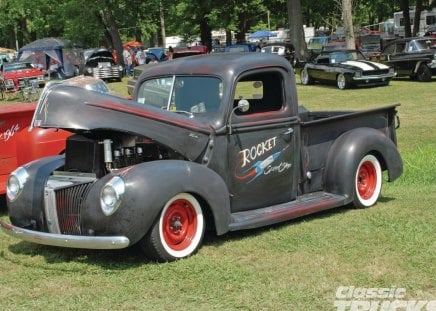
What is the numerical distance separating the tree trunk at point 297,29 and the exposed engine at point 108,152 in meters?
28.2

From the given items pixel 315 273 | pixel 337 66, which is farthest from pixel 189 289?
pixel 337 66

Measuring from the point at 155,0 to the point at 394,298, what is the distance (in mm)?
40438

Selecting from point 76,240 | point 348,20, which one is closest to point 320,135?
point 76,240

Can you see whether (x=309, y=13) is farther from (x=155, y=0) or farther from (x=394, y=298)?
(x=394, y=298)

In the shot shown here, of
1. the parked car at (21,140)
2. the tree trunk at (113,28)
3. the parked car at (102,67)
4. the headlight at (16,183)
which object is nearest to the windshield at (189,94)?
the headlight at (16,183)

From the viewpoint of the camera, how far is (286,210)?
6.23 metres

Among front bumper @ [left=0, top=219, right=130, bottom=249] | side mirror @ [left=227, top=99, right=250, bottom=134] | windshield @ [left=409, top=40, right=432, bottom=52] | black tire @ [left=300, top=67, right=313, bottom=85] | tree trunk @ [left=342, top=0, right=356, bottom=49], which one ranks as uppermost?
tree trunk @ [left=342, top=0, right=356, bottom=49]

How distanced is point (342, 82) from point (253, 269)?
A: 19028 millimetres

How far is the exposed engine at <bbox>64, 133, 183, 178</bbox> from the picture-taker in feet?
18.4

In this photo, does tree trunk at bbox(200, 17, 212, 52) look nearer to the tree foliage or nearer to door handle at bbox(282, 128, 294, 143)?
the tree foliage

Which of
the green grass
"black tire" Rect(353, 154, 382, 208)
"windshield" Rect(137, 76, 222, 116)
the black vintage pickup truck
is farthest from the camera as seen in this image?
"black tire" Rect(353, 154, 382, 208)

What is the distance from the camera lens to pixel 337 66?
23.9 meters

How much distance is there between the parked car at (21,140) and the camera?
789 centimetres

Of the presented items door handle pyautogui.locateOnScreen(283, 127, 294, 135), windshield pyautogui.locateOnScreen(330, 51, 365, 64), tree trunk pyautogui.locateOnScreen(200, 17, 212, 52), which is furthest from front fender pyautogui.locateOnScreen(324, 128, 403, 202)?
tree trunk pyautogui.locateOnScreen(200, 17, 212, 52)
